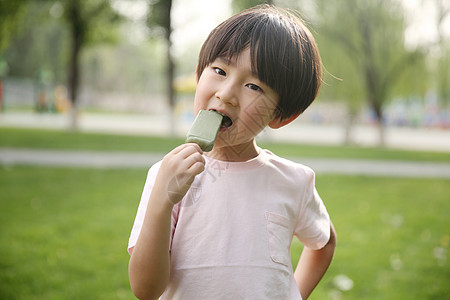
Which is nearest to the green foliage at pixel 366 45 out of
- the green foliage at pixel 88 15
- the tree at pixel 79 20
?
the green foliage at pixel 88 15

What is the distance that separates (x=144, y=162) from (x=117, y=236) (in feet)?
13.6

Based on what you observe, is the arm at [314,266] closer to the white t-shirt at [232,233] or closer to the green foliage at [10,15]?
the white t-shirt at [232,233]

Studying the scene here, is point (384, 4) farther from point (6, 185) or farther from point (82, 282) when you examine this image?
point (82, 282)

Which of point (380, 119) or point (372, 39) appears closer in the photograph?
point (372, 39)

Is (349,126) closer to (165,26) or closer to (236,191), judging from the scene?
(165,26)

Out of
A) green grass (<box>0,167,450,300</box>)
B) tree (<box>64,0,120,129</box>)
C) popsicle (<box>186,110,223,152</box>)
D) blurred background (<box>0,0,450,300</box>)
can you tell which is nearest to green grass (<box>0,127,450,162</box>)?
blurred background (<box>0,0,450,300</box>)

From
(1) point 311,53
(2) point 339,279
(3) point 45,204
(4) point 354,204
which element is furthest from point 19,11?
(1) point 311,53

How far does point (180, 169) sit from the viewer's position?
100cm

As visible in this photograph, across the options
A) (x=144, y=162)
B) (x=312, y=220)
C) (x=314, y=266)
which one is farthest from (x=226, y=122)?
(x=144, y=162)

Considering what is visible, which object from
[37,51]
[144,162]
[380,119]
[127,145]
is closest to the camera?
[144,162]

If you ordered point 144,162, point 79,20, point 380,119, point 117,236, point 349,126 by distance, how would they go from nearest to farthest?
point 117,236, point 144,162, point 380,119, point 349,126, point 79,20

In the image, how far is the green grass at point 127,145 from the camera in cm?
1002

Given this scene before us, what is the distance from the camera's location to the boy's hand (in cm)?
99

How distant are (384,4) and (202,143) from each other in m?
12.9
